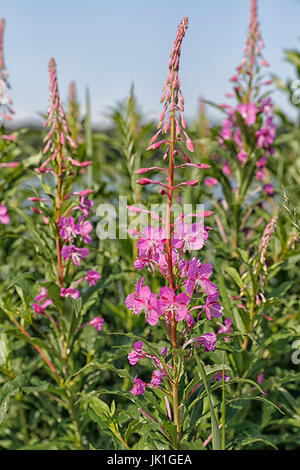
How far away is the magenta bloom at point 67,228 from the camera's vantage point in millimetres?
2270

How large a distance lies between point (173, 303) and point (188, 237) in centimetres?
23

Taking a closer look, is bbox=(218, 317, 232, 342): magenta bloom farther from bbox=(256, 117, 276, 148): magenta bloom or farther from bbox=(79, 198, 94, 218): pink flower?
bbox=(256, 117, 276, 148): magenta bloom

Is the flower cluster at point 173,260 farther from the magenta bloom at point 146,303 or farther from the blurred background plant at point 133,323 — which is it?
the blurred background plant at point 133,323

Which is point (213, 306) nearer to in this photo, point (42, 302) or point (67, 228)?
point (67, 228)

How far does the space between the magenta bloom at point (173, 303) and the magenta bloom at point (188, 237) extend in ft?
0.52

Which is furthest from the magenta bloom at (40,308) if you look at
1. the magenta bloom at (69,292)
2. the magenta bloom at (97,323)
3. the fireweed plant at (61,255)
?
the magenta bloom at (97,323)

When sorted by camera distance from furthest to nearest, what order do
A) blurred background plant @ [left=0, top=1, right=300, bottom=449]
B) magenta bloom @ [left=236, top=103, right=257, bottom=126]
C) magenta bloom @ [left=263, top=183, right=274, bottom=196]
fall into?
magenta bloom @ [left=263, top=183, right=274, bottom=196], magenta bloom @ [left=236, top=103, right=257, bottom=126], blurred background plant @ [left=0, top=1, right=300, bottom=449]

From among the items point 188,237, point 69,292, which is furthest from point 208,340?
point 69,292

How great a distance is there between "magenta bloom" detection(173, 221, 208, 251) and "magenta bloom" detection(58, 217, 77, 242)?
746 mm

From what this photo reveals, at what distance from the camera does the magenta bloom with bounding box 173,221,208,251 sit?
5.42 ft

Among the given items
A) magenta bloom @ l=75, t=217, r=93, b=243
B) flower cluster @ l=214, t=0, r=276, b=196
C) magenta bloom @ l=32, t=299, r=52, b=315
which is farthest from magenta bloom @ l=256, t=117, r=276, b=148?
magenta bloom @ l=32, t=299, r=52, b=315

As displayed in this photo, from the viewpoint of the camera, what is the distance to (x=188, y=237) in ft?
5.42
